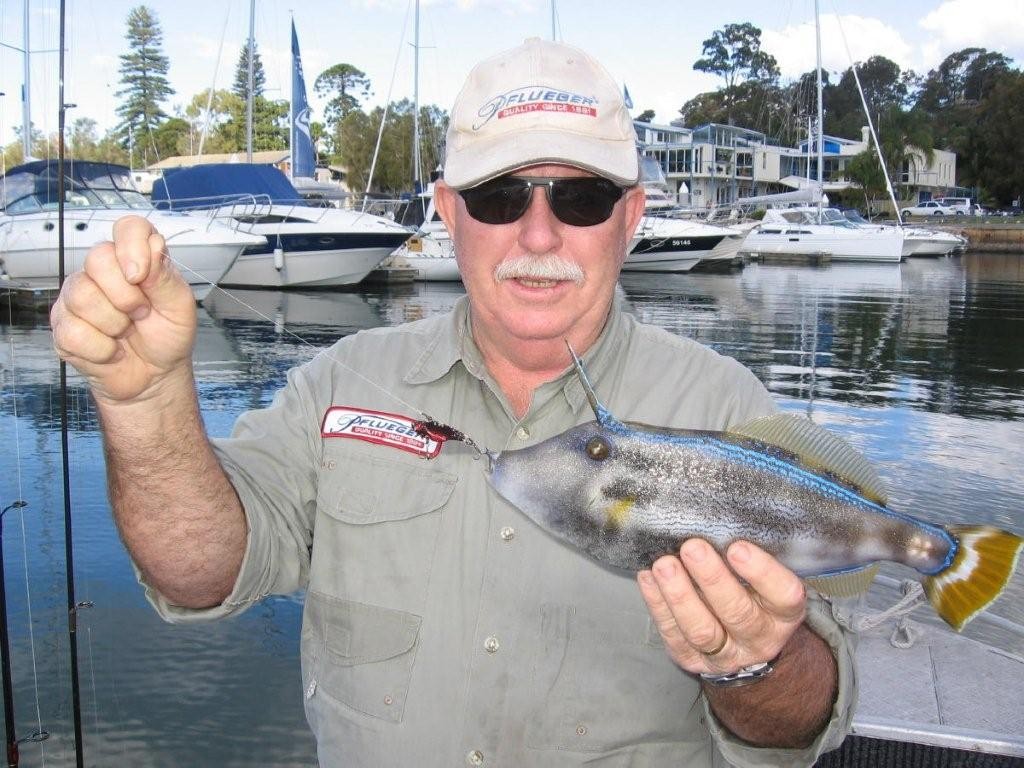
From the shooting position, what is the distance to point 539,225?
260cm

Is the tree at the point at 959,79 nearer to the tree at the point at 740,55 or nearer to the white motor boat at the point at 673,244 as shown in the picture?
the tree at the point at 740,55

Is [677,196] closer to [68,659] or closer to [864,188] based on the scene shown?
[864,188]

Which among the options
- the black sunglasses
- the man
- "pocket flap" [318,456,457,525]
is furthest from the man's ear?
"pocket flap" [318,456,457,525]

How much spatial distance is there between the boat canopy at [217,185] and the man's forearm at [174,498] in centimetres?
2616

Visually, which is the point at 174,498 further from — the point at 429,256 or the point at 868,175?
the point at 868,175

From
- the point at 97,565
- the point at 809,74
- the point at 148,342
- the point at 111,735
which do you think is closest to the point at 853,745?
the point at 148,342

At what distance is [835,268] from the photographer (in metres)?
45.6

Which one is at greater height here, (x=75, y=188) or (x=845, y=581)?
(x=75, y=188)

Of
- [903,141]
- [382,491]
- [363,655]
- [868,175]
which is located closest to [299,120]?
[382,491]

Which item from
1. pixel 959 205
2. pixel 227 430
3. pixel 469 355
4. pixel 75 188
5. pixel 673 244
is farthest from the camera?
pixel 959 205

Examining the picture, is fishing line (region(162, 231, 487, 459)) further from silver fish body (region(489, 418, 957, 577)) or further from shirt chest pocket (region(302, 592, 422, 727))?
shirt chest pocket (region(302, 592, 422, 727))

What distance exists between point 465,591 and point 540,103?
4.70 feet

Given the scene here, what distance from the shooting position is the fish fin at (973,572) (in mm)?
2020

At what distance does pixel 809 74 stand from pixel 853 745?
9919cm
